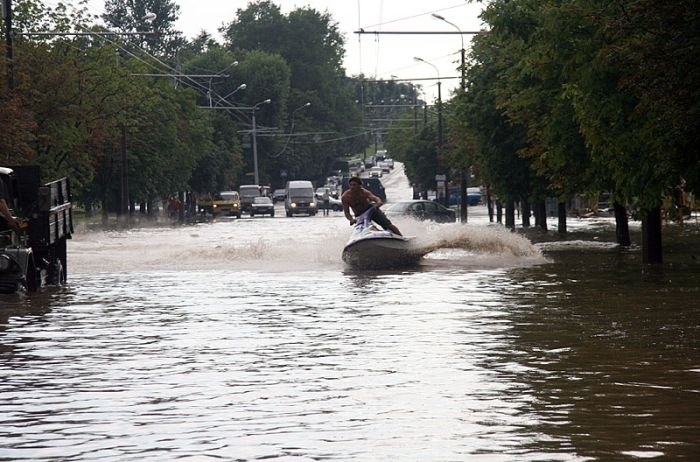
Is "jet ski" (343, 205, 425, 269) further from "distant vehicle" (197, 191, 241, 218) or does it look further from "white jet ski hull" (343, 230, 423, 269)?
"distant vehicle" (197, 191, 241, 218)

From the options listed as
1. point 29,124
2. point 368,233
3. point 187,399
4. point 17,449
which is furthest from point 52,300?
point 29,124

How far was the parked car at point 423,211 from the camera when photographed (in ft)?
220

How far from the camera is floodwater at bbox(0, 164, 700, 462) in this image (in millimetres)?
10461

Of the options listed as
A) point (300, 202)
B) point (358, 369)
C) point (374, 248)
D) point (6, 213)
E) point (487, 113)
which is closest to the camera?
point (358, 369)

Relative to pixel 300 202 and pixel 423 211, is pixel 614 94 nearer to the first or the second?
pixel 423 211

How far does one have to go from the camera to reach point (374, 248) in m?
33.2

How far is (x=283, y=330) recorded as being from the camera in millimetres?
19250

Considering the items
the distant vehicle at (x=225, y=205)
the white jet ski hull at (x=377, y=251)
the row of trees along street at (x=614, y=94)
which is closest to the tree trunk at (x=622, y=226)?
the row of trees along street at (x=614, y=94)

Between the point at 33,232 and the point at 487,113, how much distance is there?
84.3 feet

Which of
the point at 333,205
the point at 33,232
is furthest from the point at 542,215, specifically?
the point at 333,205

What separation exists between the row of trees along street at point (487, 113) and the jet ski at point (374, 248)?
385 centimetres

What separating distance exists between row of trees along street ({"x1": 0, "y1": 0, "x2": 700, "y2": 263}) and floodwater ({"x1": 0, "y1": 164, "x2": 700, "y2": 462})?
9.11ft

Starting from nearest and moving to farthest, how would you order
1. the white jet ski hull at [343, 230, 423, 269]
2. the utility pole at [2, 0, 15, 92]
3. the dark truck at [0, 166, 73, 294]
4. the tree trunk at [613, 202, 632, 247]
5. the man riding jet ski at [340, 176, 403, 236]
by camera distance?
the dark truck at [0, 166, 73, 294]
the white jet ski hull at [343, 230, 423, 269]
the man riding jet ski at [340, 176, 403, 236]
the tree trunk at [613, 202, 632, 247]
the utility pole at [2, 0, 15, 92]

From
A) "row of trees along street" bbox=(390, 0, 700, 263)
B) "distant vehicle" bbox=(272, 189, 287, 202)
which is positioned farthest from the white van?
"row of trees along street" bbox=(390, 0, 700, 263)
